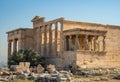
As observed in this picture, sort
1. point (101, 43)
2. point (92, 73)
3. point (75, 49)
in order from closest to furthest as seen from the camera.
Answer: point (92, 73), point (75, 49), point (101, 43)

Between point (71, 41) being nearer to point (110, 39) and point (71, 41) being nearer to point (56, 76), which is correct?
point (110, 39)

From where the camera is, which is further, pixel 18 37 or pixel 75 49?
pixel 18 37

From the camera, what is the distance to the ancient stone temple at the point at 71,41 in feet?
110

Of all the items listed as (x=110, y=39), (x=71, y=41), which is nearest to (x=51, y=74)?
(x=71, y=41)

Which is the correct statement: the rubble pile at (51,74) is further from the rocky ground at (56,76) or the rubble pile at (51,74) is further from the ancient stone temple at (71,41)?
the ancient stone temple at (71,41)

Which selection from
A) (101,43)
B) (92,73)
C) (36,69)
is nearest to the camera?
(92,73)

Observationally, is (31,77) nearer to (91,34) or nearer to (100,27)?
(91,34)

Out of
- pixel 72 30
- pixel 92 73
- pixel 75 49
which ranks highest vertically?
pixel 72 30

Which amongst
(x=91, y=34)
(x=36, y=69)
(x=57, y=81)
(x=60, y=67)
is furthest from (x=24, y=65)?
(x=57, y=81)

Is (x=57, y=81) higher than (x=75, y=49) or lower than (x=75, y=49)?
lower

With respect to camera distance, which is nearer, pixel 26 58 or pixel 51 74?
pixel 51 74

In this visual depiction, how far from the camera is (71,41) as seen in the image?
1364 inches

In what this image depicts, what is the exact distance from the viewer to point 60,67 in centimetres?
3391

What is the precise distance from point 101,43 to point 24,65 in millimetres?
12472
